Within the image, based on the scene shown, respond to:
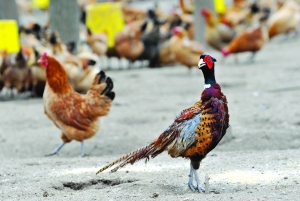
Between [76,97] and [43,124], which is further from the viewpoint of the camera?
[43,124]

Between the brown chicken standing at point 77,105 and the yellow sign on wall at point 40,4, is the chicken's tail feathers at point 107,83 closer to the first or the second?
the brown chicken standing at point 77,105

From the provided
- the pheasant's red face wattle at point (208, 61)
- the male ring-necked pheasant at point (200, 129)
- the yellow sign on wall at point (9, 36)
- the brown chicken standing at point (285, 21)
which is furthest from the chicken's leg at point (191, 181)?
the brown chicken standing at point (285, 21)

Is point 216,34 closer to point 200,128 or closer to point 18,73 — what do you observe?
point 18,73

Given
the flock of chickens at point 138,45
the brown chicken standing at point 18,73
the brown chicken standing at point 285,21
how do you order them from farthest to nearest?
the brown chicken standing at point 285,21 < the brown chicken standing at point 18,73 < the flock of chickens at point 138,45

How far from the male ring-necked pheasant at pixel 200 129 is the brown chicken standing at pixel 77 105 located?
2.40 m

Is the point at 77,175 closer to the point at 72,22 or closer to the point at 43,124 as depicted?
the point at 43,124

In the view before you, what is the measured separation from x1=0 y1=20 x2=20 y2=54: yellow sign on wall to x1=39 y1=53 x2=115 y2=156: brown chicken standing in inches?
217

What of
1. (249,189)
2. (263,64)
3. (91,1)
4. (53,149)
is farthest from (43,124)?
(91,1)

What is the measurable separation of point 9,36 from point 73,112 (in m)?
6.00

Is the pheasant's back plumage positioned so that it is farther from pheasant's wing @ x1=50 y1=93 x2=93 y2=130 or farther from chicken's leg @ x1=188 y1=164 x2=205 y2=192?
pheasant's wing @ x1=50 y1=93 x2=93 y2=130

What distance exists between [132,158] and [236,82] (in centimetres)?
751

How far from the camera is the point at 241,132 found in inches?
315

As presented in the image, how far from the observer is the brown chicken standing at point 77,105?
7125mm

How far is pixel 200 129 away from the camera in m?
4.64
